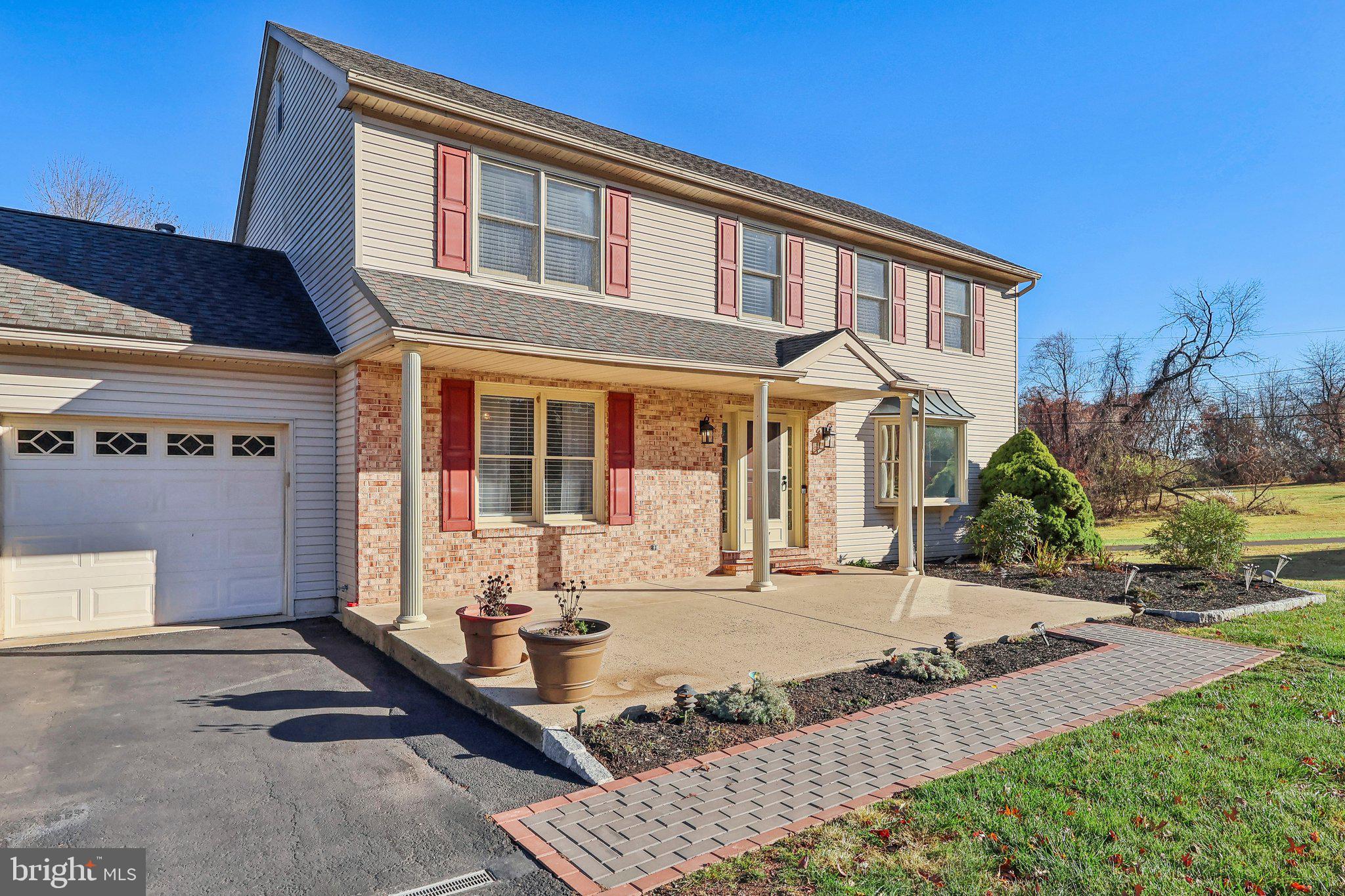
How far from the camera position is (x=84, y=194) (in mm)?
19141

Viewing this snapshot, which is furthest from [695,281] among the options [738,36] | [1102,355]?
[1102,355]

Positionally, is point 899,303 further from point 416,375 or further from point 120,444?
point 120,444

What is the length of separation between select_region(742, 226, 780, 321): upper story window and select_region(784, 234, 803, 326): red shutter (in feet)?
0.40

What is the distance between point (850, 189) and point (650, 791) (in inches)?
555

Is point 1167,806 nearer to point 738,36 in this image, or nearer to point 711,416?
point 711,416

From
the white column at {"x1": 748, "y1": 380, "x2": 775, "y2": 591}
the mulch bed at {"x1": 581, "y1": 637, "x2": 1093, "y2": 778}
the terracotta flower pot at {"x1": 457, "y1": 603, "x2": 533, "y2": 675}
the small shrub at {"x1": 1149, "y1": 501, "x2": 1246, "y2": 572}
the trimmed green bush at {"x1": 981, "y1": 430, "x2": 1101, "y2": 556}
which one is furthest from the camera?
the trimmed green bush at {"x1": 981, "y1": 430, "x2": 1101, "y2": 556}

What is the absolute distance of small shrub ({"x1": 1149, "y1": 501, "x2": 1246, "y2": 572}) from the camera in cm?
1077

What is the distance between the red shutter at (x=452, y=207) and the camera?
8.26 m

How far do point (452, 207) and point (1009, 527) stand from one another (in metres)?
9.88

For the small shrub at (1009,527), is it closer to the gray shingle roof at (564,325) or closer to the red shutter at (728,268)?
the gray shingle roof at (564,325)

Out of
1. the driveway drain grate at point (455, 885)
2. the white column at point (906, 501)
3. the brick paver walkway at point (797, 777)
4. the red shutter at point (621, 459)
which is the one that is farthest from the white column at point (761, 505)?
the driveway drain grate at point (455, 885)

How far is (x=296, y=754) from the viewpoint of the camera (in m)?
4.26

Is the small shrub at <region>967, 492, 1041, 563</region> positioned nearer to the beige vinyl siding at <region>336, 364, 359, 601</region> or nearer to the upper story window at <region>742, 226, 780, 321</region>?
the upper story window at <region>742, 226, 780, 321</region>

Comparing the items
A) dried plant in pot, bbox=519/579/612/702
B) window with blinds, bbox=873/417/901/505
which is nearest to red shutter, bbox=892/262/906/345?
window with blinds, bbox=873/417/901/505
